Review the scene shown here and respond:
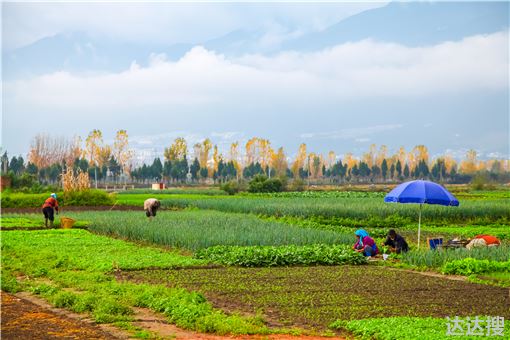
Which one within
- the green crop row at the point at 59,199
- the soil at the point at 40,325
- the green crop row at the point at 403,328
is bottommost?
the soil at the point at 40,325

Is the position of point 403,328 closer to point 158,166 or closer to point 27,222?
point 27,222

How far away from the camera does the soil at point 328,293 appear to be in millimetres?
10773

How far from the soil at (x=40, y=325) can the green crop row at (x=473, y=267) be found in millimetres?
8420

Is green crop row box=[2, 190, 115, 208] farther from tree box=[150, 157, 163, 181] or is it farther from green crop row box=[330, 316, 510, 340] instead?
tree box=[150, 157, 163, 181]

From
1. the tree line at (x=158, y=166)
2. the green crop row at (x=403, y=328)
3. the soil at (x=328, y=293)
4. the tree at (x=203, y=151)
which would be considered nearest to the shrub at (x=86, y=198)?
the soil at (x=328, y=293)

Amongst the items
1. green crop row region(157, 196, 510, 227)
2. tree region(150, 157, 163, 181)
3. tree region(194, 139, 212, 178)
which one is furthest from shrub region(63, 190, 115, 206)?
tree region(194, 139, 212, 178)

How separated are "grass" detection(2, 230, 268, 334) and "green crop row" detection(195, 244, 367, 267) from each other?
30.8 inches

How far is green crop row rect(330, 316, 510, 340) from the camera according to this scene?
8.87 m

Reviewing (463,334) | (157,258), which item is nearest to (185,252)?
(157,258)

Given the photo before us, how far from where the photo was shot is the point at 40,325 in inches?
400

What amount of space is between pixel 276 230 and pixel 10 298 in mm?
10353

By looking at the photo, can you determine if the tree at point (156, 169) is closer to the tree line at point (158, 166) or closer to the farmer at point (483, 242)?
the tree line at point (158, 166)

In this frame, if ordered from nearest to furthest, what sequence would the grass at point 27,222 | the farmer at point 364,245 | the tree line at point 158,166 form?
the farmer at point 364,245 → the grass at point 27,222 → the tree line at point 158,166

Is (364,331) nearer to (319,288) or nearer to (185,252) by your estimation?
(319,288)
